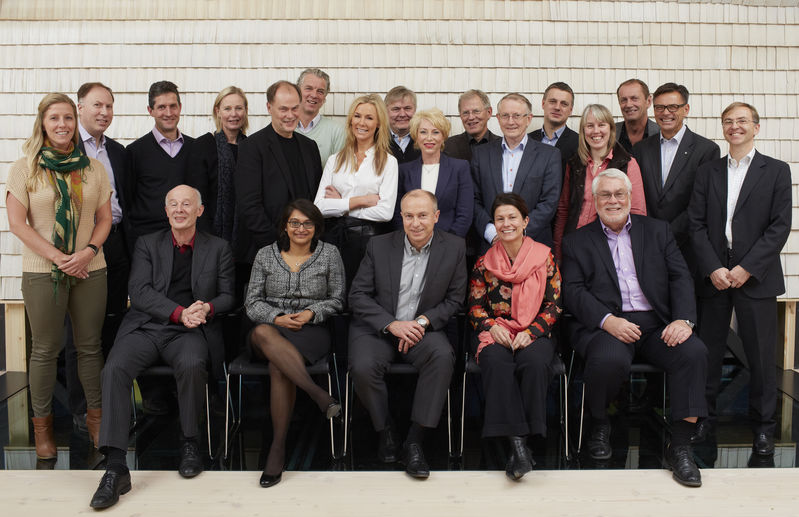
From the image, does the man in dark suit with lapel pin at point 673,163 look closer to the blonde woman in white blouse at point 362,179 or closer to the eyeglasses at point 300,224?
the blonde woman in white blouse at point 362,179

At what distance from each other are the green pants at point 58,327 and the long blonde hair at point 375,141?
4.70ft

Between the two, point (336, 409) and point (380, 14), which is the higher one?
point (380, 14)

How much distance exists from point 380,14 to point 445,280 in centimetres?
273

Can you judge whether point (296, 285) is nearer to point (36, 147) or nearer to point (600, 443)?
point (36, 147)

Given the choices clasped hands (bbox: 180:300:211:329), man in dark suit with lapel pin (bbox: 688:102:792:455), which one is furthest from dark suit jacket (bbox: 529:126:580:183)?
clasped hands (bbox: 180:300:211:329)

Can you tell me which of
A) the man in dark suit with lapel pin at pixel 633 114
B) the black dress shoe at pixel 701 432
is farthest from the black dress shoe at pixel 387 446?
the man in dark suit with lapel pin at pixel 633 114

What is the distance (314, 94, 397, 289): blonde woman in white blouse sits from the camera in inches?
154

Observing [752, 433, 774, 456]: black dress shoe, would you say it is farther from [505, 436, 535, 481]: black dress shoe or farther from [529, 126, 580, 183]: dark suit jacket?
[529, 126, 580, 183]: dark suit jacket

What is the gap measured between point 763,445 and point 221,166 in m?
3.42

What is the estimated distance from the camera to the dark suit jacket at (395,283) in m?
3.66

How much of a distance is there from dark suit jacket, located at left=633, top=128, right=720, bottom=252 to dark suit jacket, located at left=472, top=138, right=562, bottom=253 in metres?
0.56

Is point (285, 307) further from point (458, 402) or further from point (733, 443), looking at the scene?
point (733, 443)

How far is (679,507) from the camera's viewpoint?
299 centimetres

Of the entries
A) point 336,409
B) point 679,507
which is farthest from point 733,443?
point 336,409
